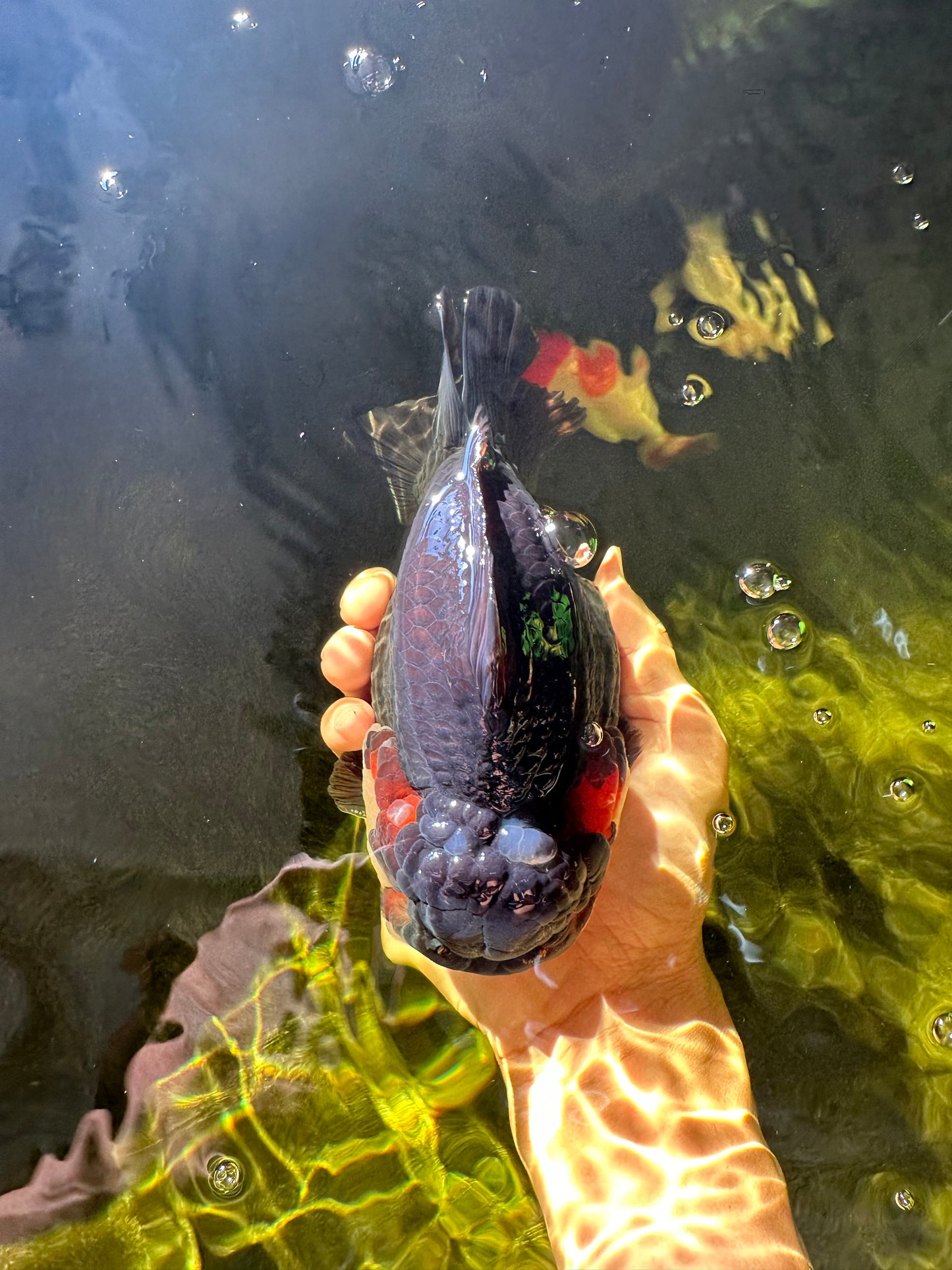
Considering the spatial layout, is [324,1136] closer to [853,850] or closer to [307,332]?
[853,850]

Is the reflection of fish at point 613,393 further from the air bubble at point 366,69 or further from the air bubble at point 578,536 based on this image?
the air bubble at point 366,69

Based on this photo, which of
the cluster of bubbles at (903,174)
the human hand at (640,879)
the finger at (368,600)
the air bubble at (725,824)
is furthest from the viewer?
the cluster of bubbles at (903,174)

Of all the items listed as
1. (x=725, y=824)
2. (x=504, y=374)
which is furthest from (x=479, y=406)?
(x=725, y=824)

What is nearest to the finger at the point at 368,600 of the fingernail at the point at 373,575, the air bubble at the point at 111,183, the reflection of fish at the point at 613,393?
the fingernail at the point at 373,575

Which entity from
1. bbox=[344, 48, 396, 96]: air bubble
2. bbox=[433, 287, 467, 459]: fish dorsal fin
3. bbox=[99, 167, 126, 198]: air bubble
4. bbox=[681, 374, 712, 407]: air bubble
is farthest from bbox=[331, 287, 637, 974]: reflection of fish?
bbox=[99, 167, 126, 198]: air bubble

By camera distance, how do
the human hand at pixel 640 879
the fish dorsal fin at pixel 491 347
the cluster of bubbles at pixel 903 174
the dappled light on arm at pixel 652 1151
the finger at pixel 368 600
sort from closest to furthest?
1. the dappled light on arm at pixel 652 1151
2. the fish dorsal fin at pixel 491 347
3. the human hand at pixel 640 879
4. the finger at pixel 368 600
5. the cluster of bubbles at pixel 903 174

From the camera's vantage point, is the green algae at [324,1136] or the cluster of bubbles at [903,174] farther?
the cluster of bubbles at [903,174]
